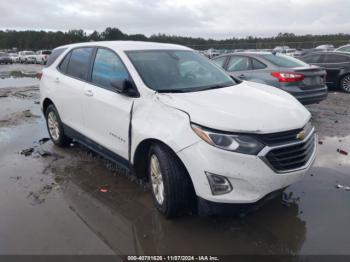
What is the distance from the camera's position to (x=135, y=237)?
11.7ft

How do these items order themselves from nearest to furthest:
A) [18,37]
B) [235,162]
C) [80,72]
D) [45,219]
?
1. [235,162]
2. [45,219]
3. [80,72]
4. [18,37]

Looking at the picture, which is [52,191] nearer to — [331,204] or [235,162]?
[235,162]

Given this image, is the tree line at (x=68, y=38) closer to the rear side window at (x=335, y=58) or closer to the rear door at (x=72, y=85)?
the rear side window at (x=335, y=58)

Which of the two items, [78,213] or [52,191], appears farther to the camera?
[52,191]

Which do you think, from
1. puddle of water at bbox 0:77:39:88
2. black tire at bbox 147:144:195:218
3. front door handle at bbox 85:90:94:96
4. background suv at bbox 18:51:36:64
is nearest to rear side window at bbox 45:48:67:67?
front door handle at bbox 85:90:94:96

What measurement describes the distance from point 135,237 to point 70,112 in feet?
8.83

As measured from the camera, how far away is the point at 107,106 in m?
4.48

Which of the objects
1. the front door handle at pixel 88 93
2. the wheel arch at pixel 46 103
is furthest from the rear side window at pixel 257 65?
the front door handle at pixel 88 93

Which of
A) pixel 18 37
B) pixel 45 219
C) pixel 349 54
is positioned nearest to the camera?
pixel 45 219

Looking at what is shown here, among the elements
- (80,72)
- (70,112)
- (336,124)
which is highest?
(80,72)

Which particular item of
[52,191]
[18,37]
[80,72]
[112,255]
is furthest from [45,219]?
[18,37]

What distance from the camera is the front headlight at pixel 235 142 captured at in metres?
3.23

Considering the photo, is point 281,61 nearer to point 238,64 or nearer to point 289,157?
point 238,64

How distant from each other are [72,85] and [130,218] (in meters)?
2.42
